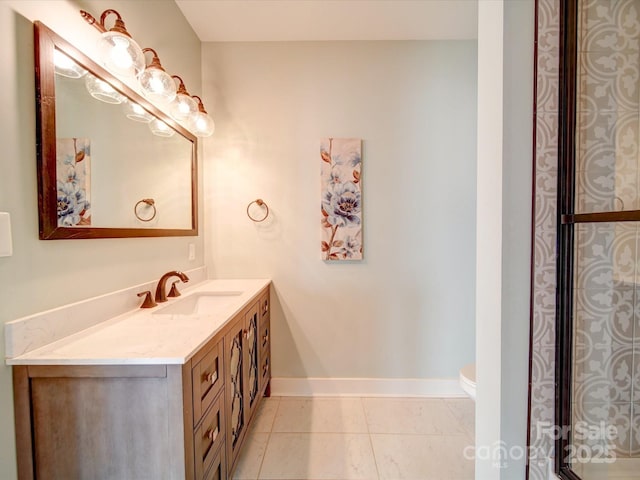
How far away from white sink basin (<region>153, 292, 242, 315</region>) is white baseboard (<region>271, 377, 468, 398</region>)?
2.69ft

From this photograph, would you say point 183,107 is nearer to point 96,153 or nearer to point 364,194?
point 96,153

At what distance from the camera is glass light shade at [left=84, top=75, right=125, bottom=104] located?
3.47ft

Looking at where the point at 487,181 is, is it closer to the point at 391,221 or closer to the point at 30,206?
the point at 391,221

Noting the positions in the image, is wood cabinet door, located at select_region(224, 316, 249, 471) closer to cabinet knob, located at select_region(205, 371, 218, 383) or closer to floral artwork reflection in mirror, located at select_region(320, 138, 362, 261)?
cabinet knob, located at select_region(205, 371, 218, 383)

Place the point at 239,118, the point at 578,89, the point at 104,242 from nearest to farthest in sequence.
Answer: the point at 578,89 < the point at 104,242 < the point at 239,118

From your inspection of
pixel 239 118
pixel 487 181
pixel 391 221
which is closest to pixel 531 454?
pixel 487 181

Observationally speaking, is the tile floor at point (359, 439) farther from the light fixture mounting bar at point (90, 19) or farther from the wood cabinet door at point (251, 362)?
the light fixture mounting bar at point (90, 19)

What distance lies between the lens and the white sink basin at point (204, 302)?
1.51 metres

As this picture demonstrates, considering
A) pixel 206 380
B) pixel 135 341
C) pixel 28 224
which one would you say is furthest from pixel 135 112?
pixel 206 380

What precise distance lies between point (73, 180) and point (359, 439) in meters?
1.93

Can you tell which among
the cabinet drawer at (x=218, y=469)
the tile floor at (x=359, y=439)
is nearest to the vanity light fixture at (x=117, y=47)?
the cabinet drawer at (x=218, y=469)

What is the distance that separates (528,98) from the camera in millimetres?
796

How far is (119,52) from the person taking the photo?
1.07 m

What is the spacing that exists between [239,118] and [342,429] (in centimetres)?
226
